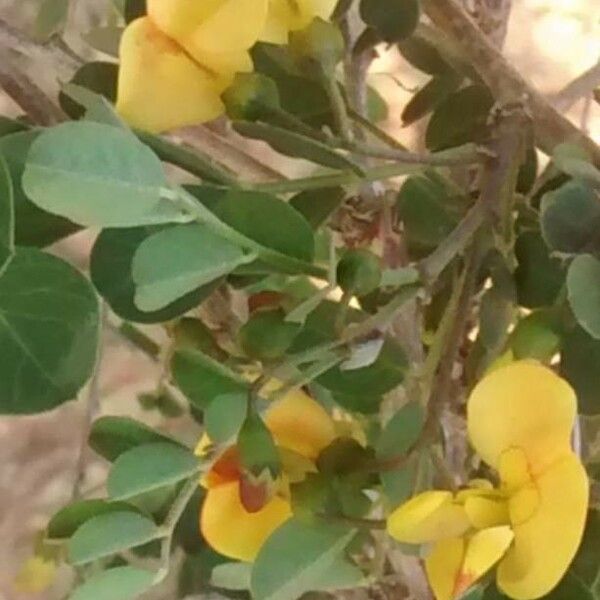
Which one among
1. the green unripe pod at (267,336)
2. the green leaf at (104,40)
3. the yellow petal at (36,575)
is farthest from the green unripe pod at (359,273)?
the yellow petal at (36,575)

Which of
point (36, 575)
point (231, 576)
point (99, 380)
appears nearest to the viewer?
point (231, 576)

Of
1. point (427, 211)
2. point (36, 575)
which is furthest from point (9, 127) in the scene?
point (36, 575)

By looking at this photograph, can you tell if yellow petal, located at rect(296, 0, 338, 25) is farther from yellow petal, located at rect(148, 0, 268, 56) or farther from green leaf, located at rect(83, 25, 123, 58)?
green leaf, located at rect(83, 25, 123, 58)

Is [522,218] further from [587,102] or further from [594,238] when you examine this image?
[587,102]

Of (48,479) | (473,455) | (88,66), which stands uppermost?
(88,66)

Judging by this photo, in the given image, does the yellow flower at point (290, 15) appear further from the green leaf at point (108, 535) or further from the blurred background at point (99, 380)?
the blurred background at point (99, 380)

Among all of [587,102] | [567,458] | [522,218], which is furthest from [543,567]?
[587,102]

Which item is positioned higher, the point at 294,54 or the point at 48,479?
the point at 294,54

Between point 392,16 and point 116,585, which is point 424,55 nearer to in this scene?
point 392,16
